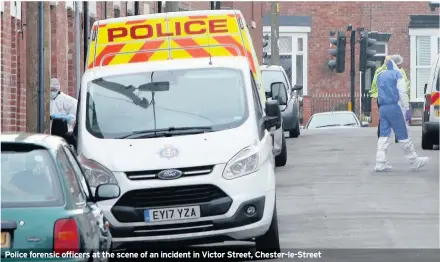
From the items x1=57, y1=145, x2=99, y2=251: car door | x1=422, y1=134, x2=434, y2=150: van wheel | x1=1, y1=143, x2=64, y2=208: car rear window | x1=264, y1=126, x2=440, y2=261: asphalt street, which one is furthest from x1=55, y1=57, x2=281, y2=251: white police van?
x1=422, y1=134, x2=434, y2=150: van wheel

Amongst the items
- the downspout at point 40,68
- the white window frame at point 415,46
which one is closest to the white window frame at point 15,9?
the downspout at point 40,68

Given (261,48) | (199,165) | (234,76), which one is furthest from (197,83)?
(261,48)

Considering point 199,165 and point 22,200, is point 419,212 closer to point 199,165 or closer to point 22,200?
point 199,165

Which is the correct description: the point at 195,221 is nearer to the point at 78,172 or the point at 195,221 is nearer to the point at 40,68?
the point at 78,172

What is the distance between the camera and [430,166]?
2570 cm

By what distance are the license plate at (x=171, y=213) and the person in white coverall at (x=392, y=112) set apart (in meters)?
10.8

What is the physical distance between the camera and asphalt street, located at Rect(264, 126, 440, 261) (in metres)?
16.3

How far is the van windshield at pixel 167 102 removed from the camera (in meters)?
14.7

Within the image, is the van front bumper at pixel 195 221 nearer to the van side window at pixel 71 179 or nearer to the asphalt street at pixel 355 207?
the asphalt street at pixel 355 207

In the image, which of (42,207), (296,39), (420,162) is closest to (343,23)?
(296,39)

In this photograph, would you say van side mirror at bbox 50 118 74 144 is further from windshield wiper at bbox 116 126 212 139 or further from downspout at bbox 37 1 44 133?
downspout at bbox 37 1 44 133

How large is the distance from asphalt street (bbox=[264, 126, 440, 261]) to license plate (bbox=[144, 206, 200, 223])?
172 cm

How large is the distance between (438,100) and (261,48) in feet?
93.2

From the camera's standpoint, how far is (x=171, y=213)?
1386 cm
